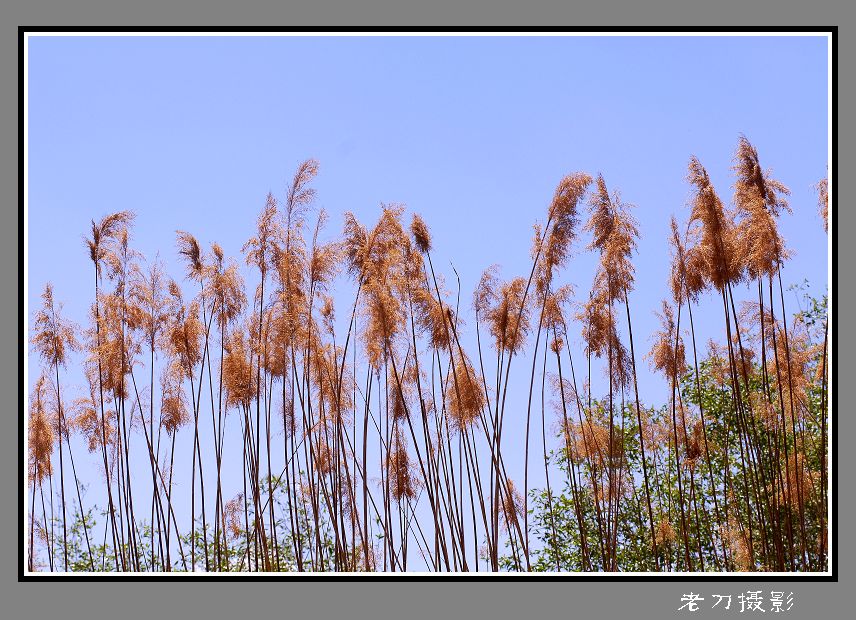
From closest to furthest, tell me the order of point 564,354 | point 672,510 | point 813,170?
point 813,170, point 564,354, point 672,510

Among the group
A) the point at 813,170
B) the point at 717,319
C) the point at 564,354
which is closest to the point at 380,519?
the point at 564,354

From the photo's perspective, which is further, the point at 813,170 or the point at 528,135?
the point at 528,135

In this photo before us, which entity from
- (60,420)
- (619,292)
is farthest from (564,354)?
(60,420)

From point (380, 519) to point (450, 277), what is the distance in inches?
51.5

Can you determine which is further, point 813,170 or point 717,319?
point 717,319

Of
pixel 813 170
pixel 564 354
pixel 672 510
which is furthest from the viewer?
pixel 672 510

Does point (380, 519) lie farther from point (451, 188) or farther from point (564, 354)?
point (451, 188)

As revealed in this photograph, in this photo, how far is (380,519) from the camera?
4.94 m

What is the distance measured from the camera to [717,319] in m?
5.20

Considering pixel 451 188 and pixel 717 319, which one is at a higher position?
pixel 451 188

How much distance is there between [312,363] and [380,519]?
0.88 meters

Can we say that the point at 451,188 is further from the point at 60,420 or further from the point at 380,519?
the point at 60,420

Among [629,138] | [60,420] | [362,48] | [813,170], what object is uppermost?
[362,48]

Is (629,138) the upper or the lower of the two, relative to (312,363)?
upper
